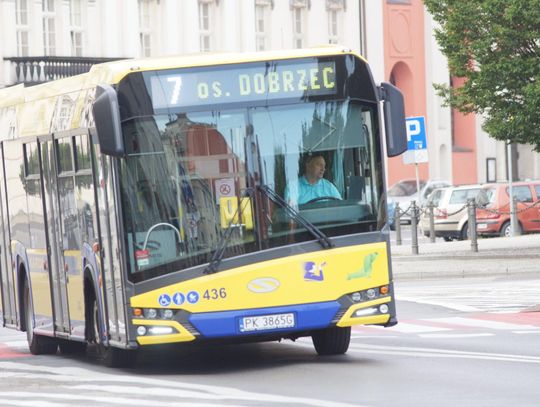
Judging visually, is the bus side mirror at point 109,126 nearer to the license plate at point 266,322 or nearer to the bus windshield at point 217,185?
the bus windshield at point 217,185

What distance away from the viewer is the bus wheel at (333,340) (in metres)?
17.5

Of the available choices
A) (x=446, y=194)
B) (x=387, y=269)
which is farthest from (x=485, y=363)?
(x=446, y=194)

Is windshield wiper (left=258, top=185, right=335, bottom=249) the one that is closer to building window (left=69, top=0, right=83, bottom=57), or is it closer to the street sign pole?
the street sign pole

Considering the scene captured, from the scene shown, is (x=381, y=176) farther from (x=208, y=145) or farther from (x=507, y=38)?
(x=507, y=38)

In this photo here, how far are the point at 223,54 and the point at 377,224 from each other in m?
1.96

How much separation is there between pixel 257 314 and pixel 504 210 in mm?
32975

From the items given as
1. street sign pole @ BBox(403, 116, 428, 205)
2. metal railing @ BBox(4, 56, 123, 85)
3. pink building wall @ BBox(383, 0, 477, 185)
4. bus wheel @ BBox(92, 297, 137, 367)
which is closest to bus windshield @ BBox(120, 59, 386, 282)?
bus wheel @ BBox(92, 297, 137, 367)

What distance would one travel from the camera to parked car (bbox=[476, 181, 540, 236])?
158 feet

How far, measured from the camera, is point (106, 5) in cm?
6397

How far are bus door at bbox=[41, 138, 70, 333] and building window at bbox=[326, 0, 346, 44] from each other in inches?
2218

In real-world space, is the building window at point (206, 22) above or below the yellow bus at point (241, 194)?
above

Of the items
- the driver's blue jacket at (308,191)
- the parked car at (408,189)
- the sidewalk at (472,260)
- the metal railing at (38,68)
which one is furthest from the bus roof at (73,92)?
the parked car at (408,189)

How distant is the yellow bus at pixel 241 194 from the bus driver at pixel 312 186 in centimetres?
1

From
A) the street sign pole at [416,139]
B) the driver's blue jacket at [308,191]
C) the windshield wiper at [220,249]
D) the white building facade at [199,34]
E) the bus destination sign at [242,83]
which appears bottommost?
the windshield wiper at [220,249]
